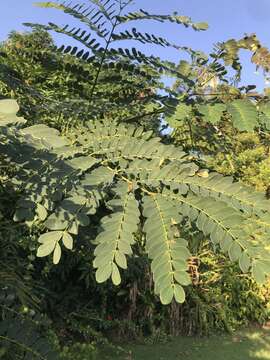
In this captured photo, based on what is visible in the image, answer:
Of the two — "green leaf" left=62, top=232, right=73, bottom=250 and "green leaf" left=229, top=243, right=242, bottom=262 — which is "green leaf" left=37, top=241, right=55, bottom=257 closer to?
"green leaf" left=62, top=232, right=73, bottom=250

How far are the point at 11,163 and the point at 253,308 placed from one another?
6.65 m

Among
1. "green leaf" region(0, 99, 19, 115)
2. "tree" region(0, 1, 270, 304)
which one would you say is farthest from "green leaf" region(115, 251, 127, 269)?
"green leaf" region(0, 99, 19, 115)

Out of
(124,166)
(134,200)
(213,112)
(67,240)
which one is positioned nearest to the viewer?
(67,240)

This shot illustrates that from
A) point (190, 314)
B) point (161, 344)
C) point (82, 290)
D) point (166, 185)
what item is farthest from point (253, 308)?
point (166, 185)

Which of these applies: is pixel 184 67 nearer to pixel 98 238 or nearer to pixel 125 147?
pixel 125 147

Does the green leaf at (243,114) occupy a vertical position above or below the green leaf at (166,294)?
above

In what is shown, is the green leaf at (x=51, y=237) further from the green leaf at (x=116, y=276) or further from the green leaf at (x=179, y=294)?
the green leaf at (x=179, y=294)

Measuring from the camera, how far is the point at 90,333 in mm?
5410

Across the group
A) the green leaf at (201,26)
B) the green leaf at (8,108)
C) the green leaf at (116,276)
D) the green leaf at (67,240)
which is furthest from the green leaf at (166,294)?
the green leaf at (201,26)

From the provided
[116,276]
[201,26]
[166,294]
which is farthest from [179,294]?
[201,26]

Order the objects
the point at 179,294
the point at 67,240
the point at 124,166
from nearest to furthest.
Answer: the point at 179,294 < the point at 67,240 < the point at 124,166

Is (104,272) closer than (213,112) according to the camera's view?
Yes

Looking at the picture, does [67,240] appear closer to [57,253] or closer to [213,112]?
[57,253]

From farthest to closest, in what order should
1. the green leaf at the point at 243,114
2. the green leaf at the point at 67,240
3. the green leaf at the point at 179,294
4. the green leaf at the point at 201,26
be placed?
the green leaf at the point at 201,26 < the green leaf at the point at 243,114 < the green leaf at the point at 67,240 < the green leaf at the point at 179,294
